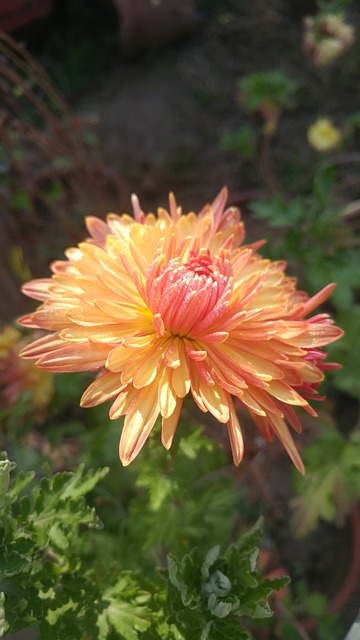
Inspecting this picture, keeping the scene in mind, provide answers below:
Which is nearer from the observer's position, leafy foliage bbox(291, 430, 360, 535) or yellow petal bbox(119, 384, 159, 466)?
yellow petal bbox(119, 384, 159, 466)

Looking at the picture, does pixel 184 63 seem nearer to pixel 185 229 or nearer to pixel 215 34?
pixel 215 34

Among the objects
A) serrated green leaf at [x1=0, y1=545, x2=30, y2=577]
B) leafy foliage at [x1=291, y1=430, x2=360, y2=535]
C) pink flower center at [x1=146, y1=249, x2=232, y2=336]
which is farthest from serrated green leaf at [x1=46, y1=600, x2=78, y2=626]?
leafy foliage at [x1=291, y1=430, x2=360, y2=535]

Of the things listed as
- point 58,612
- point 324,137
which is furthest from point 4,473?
point 324,137

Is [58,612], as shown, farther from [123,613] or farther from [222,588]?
[222,588]

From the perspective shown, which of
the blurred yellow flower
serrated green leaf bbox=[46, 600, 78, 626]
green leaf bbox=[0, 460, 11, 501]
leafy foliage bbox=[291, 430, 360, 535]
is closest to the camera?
green leaf bbox=[0, 460, 11, 501]

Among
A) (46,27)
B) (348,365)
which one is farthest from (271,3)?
(348,365)

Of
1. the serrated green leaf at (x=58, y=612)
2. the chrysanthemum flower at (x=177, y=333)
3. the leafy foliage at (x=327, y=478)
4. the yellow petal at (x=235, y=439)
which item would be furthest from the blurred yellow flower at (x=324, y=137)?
the serrated green leaf at (x=58, y=612)

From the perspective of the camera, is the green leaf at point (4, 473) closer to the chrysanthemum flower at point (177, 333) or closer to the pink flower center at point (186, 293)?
the chrysanthemum flower at point (177, 333)

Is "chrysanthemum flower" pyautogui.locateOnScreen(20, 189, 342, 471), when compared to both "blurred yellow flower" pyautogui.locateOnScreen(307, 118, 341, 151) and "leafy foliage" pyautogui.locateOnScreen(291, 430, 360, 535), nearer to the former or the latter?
"leafy foliage" pyautogui.locateOnScreen(291, 430, 360, 535)
